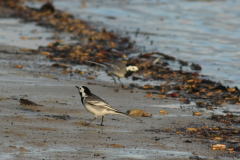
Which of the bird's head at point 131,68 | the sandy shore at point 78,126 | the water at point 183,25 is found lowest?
the sandy shore at point 78,126

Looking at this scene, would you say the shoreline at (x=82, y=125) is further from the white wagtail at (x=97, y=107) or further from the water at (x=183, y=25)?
the water at (x=183, y=25)

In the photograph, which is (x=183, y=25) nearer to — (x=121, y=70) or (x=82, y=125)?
(x=121, y=70)

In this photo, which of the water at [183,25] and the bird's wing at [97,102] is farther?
the water at [183,25]

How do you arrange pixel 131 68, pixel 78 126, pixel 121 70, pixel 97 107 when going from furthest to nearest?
1. pixel 131 68
2. pixel 121 70
3. pixel 97 107
4. pixel 78 126

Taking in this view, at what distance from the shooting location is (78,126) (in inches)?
271

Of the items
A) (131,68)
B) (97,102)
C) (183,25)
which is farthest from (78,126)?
(183,25)

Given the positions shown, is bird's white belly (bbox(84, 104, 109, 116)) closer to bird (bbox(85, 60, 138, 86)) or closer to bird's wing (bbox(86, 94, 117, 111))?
bird's wing (bbox(86, 94, 117, 111))

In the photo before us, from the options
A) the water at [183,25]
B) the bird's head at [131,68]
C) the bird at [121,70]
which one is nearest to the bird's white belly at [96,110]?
the bird at [121,70]

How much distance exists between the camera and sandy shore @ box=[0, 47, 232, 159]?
18.4 ft

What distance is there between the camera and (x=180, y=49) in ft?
49.2

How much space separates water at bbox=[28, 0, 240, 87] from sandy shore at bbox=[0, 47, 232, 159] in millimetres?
3520

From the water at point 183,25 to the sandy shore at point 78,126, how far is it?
3520 millimetres

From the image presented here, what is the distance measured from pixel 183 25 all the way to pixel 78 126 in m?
13.5

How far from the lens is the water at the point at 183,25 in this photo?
13695 millimetres
